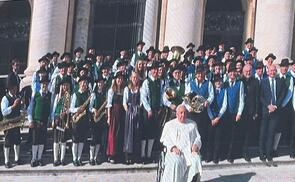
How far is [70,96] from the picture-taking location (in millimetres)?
19797

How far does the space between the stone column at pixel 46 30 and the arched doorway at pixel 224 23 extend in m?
3.91

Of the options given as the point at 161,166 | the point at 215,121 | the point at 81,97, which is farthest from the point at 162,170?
the point at 81,97

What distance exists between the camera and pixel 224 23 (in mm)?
26781

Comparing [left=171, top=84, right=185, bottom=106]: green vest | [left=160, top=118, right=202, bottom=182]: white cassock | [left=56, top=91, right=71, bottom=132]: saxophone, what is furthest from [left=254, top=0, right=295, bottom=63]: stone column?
[left=160, top=118, right=202, bottom=182]: white cassock

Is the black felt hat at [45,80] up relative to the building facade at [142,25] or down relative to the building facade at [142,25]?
down

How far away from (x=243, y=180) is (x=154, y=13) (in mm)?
9341

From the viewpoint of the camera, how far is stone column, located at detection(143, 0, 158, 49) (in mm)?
25734

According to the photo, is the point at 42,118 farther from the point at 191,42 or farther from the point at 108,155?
the point at 191,42

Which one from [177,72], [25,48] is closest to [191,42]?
[177,72]

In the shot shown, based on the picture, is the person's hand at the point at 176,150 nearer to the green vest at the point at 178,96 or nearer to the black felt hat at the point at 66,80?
the green vest at the point at 178,96

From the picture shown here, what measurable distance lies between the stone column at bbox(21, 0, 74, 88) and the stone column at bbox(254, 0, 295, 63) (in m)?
5.39

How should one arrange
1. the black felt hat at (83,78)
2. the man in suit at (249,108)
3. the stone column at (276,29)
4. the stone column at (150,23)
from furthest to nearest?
the stone column at (150,23) < the stone column at (276,29) < the black felt hat at (83,78) < the man in suit at (249,108)

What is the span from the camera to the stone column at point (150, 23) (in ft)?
84.4

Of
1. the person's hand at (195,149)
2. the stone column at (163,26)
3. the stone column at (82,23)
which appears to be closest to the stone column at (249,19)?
the stone column at (163,26)
